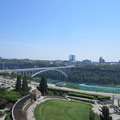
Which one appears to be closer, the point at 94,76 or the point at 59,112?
the point at 59,112

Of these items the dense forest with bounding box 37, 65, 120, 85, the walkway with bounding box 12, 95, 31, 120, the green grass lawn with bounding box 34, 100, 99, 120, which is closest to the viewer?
the walkway with bounding box 12, 95, 31, 120

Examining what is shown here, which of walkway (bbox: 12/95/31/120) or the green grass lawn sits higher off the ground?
walkway (bbox: 12/95/31/120)

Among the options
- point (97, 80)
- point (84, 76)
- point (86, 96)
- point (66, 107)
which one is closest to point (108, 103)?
point (86, 96)

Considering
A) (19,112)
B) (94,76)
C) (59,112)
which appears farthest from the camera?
(94,76)

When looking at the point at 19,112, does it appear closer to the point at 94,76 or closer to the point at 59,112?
the point at 59,112

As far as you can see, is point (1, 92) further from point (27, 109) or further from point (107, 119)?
point (107, 119)

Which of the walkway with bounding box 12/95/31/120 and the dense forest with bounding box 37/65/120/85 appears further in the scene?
the dense forest with bounding box 37/65/120/85

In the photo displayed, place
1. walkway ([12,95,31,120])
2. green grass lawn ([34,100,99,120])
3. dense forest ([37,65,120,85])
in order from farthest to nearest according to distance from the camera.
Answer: dense forest ([37,65,120,85]), green grass lawn ([34,100,99,120]), walkway ([12,95,31,120])

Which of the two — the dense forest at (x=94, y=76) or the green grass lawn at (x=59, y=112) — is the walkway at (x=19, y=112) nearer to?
the green grass lawn at (x=59, y=112)

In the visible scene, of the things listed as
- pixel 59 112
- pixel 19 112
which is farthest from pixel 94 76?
pixel 19 112

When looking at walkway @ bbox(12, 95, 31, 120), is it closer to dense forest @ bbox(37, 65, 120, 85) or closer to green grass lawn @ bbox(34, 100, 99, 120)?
green grass lawn @ bbox(34, 100, 99, 120)

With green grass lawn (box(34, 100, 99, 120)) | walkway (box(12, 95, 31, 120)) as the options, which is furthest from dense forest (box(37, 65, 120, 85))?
walkway (box(12, 95, 31, 120))
